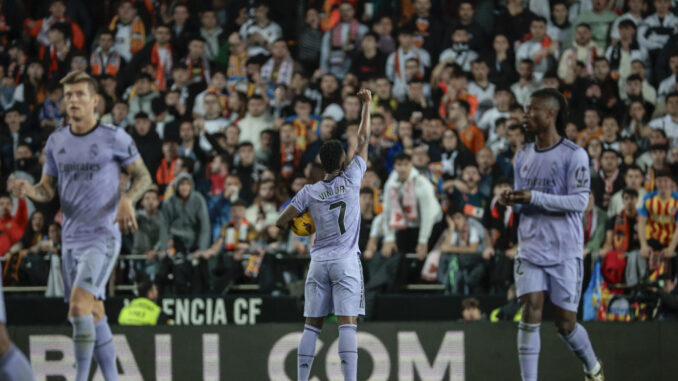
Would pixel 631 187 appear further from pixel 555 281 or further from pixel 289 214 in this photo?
pixel 289 214

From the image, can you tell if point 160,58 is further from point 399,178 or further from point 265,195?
point 399,178

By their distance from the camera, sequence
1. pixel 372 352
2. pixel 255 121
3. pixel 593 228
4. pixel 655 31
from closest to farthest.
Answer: pixel 372 352, pixel 593 228, pixel 255 121, pixel 655 31

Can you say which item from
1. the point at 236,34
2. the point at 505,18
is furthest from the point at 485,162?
the point at 236,34

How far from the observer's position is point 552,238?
8172 mm

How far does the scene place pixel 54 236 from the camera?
14.0 metres

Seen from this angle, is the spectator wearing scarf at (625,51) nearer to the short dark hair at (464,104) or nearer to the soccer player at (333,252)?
the short dark hair at (464,104)

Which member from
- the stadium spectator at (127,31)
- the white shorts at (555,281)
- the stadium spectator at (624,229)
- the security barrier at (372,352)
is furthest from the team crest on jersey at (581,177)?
the stadium spectator at (127,31)

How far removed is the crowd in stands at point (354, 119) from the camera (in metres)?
13.5

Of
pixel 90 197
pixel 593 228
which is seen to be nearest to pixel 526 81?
pixel 593 228

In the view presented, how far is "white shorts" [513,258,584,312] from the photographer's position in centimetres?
814

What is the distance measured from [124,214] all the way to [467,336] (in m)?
3.98

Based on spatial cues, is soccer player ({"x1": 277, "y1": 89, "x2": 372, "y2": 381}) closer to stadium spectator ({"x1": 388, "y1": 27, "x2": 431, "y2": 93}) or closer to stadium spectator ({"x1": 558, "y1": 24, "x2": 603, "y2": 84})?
stadium spectator ({"x1": 388, "y1": 27, "x2": 431, "y2": 93})

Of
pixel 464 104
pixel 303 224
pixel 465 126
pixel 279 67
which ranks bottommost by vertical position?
pixel 303 224

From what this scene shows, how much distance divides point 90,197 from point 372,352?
11.7ft
